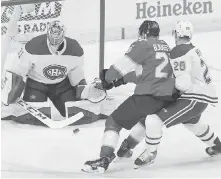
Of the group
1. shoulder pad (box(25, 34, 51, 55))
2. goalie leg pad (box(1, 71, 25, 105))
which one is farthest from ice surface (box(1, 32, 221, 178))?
shoulder pad (box(25, 34, 51, 55))

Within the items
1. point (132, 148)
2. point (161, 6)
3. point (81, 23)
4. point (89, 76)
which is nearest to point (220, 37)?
point (161, 6)

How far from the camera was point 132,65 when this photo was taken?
2.19 meters

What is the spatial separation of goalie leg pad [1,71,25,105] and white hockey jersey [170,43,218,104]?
89cm

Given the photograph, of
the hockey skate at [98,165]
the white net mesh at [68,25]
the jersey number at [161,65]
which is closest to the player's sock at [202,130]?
the jersey number at [161,65]

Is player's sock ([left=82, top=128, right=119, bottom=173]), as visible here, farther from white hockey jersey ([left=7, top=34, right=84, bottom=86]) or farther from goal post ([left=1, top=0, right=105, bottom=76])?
goal post ([left=1, top=0, right=105, bottom=76])

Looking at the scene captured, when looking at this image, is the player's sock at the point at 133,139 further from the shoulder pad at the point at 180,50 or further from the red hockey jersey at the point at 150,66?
the shoulder pad at the point at 180,50

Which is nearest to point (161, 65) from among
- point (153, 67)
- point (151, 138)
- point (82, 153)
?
point (153, 67)

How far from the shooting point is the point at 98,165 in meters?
2.17

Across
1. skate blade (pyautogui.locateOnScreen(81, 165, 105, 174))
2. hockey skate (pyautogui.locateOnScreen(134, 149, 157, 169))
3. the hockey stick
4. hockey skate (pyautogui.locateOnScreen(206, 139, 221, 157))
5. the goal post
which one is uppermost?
the goal post

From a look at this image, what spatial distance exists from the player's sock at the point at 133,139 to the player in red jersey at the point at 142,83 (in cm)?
10

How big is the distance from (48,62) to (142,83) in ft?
2.15

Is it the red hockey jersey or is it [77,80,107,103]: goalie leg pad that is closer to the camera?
the red hockey jersey

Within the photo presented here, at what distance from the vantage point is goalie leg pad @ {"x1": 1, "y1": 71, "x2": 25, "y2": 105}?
111 inches

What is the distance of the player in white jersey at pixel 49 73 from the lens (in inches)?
108
